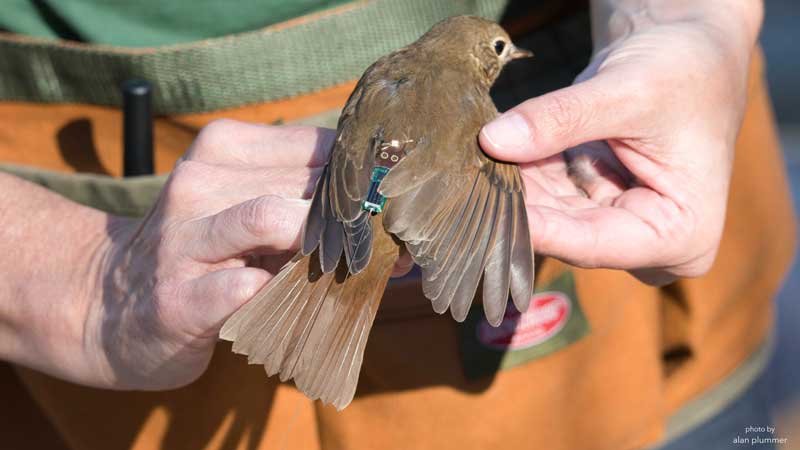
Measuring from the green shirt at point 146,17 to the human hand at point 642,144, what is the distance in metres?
0.75

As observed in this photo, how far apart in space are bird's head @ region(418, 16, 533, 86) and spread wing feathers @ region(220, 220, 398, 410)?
2.35 feet

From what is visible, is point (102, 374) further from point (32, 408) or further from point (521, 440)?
point (521, 440)

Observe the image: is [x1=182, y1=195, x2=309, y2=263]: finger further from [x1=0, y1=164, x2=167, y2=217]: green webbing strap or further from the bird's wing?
[x1=0, y1=164, x2=167, y2=217]: green webbing strap

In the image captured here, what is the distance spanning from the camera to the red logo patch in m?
2.55

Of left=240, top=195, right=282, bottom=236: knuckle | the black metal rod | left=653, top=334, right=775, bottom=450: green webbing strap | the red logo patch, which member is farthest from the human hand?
the black metal rod

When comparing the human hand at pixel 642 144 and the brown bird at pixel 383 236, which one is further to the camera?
the human hand at pixel 642 144

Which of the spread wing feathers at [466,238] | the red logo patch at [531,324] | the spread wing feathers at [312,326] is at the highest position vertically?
the spread wing feathers at [466,238]

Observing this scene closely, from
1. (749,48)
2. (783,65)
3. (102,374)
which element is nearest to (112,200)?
(102,374)

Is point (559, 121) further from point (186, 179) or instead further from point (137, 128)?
point (137, 128)

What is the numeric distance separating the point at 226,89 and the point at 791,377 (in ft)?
13.6

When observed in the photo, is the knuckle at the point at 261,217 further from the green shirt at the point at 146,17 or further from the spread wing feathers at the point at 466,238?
the green shirt at the point at 146,17

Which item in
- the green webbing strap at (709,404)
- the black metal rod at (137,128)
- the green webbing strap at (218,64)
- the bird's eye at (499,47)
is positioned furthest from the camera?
the green webbing strap at (709,404)

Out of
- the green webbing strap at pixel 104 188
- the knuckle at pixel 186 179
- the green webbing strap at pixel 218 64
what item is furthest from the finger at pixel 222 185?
the green webbing strap at pixel 218 64

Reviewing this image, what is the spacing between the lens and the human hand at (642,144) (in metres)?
2.22
